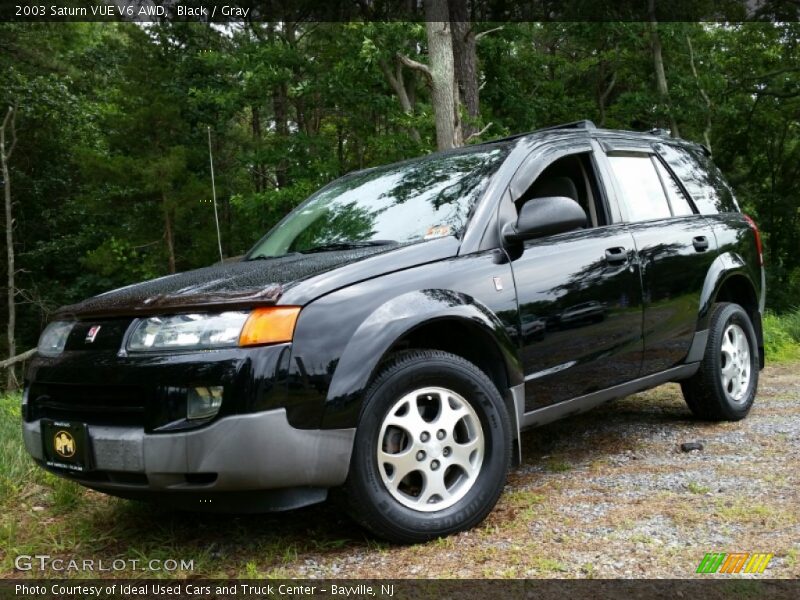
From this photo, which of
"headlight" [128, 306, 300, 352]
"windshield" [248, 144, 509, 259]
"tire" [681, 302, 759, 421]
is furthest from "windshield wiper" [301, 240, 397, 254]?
"tire" [681, 302, 759, 421]

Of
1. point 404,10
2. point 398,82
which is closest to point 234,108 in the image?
point 398,82

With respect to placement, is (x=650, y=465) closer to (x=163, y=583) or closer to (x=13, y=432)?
(x=163, y=583)

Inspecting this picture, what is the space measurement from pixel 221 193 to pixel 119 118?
3.37 metres

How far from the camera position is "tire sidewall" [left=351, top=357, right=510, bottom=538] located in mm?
2768

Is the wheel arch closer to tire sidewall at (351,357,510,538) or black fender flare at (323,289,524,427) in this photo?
black fender flare at (323,289,524,427)

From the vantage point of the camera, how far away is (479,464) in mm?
3104

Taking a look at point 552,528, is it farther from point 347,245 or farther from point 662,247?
point 662,247

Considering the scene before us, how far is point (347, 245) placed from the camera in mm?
3604

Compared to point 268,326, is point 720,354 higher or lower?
lower

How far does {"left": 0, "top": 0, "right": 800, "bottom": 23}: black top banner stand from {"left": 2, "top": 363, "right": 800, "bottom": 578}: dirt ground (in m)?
15.1

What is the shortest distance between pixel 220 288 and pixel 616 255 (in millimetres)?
2182

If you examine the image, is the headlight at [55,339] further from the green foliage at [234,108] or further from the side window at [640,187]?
the green foliage at [234,108]

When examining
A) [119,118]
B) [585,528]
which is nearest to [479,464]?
[585,528]

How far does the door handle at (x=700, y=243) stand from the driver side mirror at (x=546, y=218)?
1.53 meters
